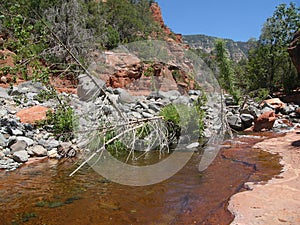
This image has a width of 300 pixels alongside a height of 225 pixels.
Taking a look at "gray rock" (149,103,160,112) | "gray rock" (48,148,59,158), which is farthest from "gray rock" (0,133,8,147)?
"gray rock" (149,103,160,112)

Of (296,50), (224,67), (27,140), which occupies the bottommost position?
(27,140)

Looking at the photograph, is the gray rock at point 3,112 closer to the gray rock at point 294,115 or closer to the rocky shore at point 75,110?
the rocky shore at point 75,110

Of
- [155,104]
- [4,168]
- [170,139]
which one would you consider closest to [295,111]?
[155,104]

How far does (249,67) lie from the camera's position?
69.1ft

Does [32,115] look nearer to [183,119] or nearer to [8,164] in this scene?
[8,164]

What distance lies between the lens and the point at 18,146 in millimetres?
5984

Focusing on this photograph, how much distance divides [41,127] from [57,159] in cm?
166

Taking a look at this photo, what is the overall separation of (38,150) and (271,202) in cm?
483

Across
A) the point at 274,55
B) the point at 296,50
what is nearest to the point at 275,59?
the point at 274,55

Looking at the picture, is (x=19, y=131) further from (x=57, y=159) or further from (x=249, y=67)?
(x=249, y=67)

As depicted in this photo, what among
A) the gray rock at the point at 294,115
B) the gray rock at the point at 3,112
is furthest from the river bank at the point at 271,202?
the gray rock at the point at 294,115

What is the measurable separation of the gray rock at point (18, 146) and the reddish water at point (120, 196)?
73 centimetres

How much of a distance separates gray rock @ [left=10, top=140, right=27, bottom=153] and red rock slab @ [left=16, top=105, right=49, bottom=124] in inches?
55.6

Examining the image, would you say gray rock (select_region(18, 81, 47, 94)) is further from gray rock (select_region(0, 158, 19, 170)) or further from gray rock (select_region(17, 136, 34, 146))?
gray rock (select_region(0, 158, 19, 170))
